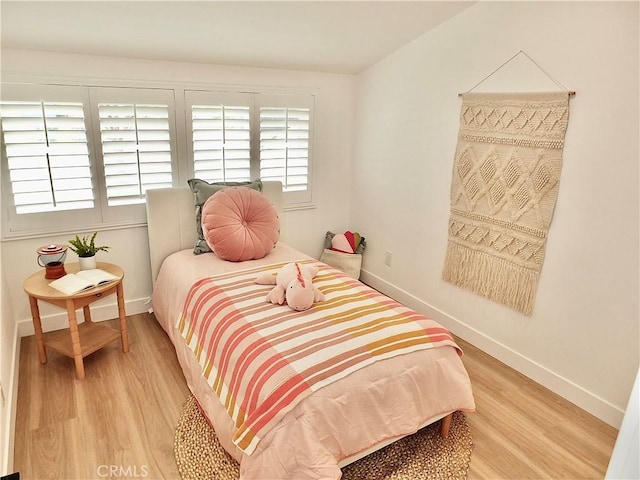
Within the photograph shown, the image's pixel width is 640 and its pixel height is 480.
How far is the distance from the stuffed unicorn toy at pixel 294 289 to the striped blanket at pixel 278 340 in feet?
0.11

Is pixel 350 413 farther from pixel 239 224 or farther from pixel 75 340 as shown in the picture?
pixel 75 340

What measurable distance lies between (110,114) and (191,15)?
3.00ft

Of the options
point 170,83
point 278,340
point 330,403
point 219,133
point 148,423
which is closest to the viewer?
point 330,403

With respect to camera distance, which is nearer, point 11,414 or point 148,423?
point 11,414

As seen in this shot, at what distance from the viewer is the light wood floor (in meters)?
1.84

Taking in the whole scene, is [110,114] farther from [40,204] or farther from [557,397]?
[557,397]

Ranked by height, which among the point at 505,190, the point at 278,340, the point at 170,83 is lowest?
the point at 278,340

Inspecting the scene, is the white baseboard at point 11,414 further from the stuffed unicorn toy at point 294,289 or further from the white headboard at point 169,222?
the stuffed unicorn toy at point 294,289

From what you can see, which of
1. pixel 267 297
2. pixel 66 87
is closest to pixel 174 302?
pixel 267 297

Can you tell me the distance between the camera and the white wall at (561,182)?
79.2 inches

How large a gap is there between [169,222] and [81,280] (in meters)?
0.76

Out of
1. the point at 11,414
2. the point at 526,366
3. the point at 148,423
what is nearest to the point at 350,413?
the point at 148,423

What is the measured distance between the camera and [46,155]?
257 cm

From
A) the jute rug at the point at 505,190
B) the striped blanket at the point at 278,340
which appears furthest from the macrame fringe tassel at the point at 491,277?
the striped blanket at the point at 278,340
